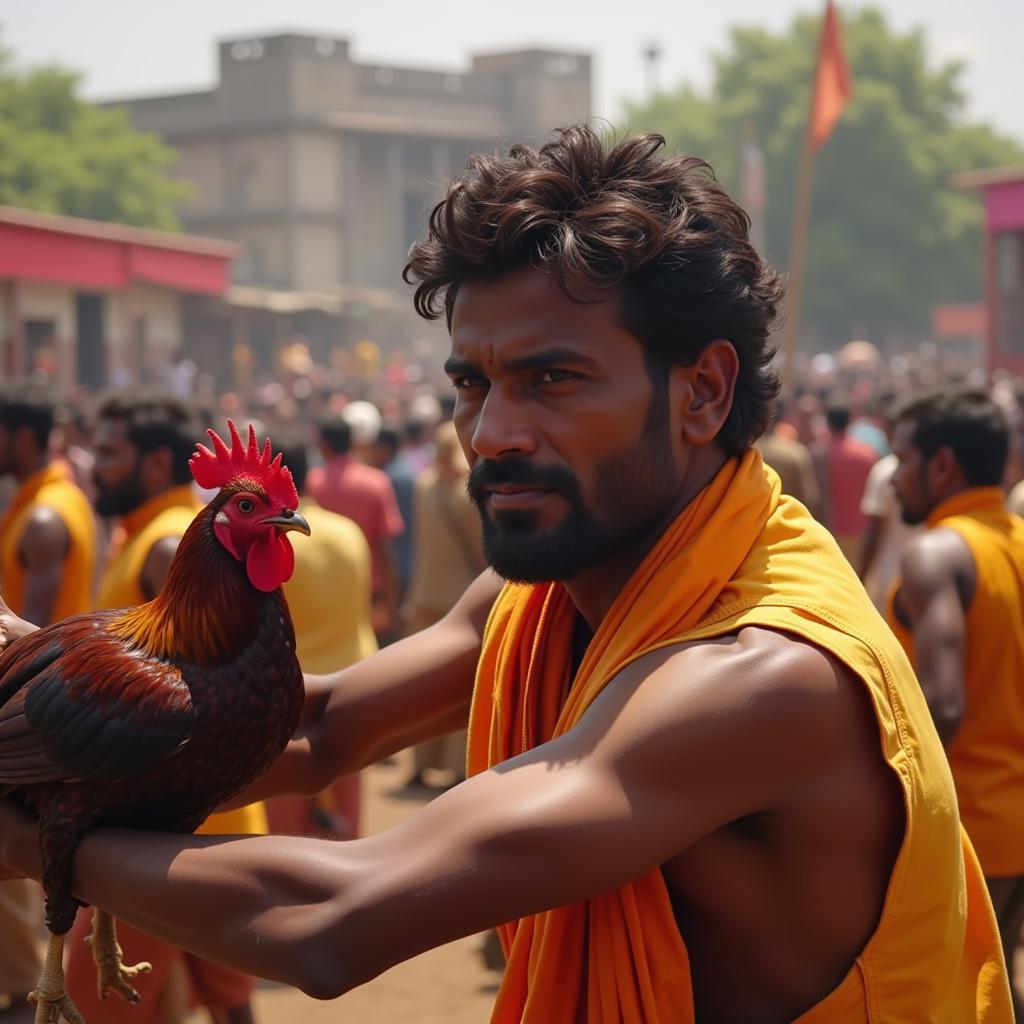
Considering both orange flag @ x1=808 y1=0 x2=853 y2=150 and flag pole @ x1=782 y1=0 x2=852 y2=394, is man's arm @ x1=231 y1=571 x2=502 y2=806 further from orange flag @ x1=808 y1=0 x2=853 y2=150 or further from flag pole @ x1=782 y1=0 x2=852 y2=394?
orange flag @ x1=808 y1=0 x2=853 y2=150

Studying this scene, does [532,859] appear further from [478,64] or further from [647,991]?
[478,64]

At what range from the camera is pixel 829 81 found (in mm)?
15445

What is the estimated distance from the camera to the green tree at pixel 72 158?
43844 millimetres

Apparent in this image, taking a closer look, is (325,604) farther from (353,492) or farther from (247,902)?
(247,902)

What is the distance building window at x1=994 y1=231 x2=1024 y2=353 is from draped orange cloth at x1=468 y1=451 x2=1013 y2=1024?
26.0 m

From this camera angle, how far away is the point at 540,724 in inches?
83.7

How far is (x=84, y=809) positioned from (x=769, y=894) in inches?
33.5

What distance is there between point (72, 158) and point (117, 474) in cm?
4228

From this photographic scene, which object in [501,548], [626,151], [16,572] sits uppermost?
[626,151]

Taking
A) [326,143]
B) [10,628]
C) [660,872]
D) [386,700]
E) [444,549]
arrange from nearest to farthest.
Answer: [660,872]
[10,628]
[386,700]
[444,549]
[326,143]

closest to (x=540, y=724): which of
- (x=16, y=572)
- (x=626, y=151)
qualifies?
(x=626, y=151)

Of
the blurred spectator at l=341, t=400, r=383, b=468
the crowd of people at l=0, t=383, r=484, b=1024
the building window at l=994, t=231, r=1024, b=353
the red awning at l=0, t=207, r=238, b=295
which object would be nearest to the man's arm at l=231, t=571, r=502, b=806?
the crowd of people at l=0, t=383, r=484, b=1024

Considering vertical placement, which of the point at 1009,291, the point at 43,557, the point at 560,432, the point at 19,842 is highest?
the point at 1009,291

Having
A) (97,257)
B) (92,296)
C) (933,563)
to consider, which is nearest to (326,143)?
(92,296)
